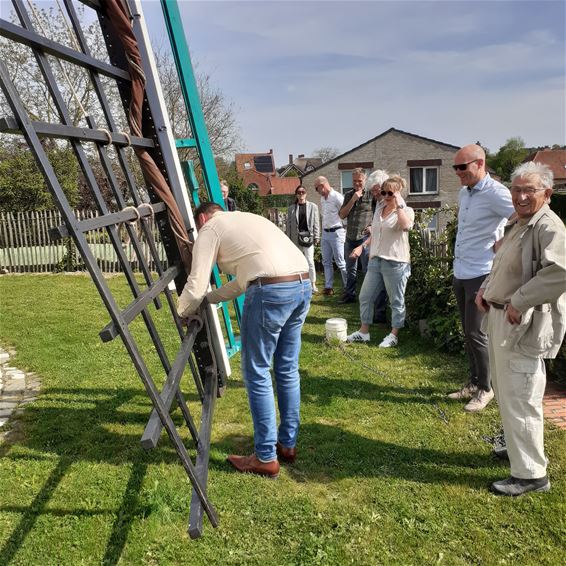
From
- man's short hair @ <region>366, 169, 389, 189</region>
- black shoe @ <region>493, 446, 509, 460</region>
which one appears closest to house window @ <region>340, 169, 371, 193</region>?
man's short hair @ <region>366, 169, 389, 189</region>

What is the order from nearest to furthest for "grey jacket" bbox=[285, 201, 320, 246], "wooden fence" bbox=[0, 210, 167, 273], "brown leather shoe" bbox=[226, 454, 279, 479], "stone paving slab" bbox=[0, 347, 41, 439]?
"brown leather shoe" bbox=[226, 454, 279, 479] → "stone paving slab" bbox=[0, 347, 41, 439] → "grey jacket" bbox=[285, 201, 320, 246] → "wooden fence" bbox=[0, 210, 167, 273]

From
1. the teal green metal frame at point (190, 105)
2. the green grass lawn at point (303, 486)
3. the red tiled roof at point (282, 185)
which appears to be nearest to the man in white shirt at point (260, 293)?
the green grass lawn at point (303, 486)

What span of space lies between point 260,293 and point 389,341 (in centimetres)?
311

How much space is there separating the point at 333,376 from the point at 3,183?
12116mm

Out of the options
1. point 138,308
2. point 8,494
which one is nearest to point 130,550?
point 8,494

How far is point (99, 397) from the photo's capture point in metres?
4.06

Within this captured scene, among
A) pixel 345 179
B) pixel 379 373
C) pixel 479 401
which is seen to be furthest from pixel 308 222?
pixel 345 179

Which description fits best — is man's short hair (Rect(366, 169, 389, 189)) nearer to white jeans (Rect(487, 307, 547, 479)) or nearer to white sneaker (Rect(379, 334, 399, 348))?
white sneaker (Rect(379, 334, 399, 348))

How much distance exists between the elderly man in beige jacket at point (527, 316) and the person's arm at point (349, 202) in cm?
399

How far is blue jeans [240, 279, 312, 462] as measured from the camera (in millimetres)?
2564

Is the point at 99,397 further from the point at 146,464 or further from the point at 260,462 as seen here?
the point at 260,462

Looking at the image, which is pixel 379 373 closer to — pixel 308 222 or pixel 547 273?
pixel 547 273

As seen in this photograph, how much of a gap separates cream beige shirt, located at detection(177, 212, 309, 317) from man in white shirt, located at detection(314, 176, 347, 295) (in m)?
4.70

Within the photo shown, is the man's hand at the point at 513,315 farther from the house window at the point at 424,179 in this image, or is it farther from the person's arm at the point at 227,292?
the house window at the point at 424,179
